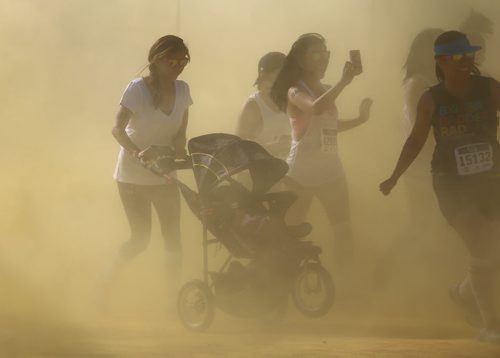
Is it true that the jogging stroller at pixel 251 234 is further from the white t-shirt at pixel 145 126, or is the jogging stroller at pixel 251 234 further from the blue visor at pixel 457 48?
the blue visor at pixel 457 48

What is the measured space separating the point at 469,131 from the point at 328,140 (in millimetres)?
1160

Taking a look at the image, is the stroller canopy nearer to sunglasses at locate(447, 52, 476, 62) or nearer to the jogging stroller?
the jogging stroller

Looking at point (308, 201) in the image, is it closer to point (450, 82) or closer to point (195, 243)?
point (450, 82)

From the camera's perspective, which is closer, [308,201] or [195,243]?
[308,201]

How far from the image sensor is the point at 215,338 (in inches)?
286

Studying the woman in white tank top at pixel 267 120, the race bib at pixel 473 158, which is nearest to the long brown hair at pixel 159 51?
the woman in white tank top at pixel 267 120

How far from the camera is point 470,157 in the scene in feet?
22.0

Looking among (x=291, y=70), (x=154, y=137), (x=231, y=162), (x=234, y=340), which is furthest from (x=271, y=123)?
(x=234, y=340)

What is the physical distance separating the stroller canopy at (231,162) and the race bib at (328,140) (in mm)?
386

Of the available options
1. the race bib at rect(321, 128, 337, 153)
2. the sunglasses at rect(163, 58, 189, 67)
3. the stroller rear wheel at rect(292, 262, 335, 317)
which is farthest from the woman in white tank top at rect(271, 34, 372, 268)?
the sunglasses at rect(163, 58, 189, 67)

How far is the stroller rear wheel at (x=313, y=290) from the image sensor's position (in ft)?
23.9

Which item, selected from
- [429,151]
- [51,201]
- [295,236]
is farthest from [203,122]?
[295,236]

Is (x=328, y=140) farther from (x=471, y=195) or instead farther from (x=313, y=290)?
(x=471, y=195)

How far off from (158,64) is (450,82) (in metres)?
1.83
